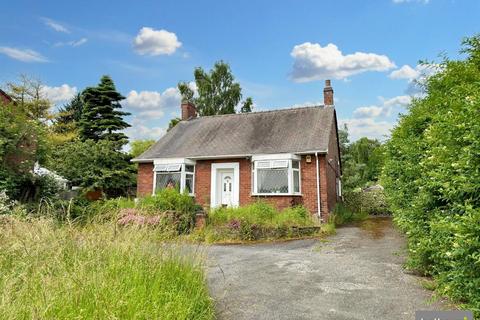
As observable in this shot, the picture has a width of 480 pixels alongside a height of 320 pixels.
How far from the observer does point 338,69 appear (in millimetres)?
18359

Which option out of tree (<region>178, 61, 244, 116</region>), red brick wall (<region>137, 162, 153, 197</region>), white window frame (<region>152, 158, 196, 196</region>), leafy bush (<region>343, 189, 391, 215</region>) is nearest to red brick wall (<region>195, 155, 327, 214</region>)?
white window frame (<region>152, 158, 196, 196</region>)

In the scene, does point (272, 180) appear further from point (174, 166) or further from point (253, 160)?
point (174, 166)

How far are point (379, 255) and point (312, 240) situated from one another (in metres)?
2.93

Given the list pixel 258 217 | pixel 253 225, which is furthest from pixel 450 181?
pixel 258 217

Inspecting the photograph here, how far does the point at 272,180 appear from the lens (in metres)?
14.6

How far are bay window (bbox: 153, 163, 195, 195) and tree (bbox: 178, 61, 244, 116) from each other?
1359cm

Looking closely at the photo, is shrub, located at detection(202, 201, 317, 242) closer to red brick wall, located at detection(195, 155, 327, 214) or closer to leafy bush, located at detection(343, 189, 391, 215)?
red brick wall, located at detection(195, 155, 327, 214)

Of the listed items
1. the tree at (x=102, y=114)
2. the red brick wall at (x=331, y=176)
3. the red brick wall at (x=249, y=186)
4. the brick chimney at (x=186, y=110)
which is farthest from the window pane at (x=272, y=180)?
the tree at (x=102, y=114)

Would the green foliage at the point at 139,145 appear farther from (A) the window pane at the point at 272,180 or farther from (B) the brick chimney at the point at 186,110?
(A) the window pane at the point at 272,180

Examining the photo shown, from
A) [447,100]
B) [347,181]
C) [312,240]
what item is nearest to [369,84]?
[312,240]

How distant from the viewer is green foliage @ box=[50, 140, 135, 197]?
20.8 m

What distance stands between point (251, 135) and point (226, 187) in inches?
120

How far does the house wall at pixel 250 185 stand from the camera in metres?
14.1

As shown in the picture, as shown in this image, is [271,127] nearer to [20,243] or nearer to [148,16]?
[148,16]
